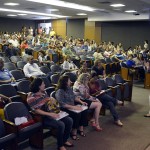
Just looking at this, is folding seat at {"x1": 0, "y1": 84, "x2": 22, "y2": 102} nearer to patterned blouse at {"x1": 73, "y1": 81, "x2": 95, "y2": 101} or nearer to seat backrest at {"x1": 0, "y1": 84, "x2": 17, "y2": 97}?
seat backrest at {"x1": 0, "y1": 84, "x2": 17, "y2": 97}

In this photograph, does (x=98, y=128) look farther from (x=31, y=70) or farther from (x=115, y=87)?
(x=31, y=70)

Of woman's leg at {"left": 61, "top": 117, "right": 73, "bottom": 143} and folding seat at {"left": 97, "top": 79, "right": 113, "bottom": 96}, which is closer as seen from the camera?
woman's leg at {"left": 61, "top": 117, "right": 73, "bottom": 143}

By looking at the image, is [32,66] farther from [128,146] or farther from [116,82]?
[128,146]

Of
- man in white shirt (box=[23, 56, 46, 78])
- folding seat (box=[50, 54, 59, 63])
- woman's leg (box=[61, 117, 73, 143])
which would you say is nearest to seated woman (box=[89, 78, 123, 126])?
woman's leg (box=[61, 117, 73, 143])

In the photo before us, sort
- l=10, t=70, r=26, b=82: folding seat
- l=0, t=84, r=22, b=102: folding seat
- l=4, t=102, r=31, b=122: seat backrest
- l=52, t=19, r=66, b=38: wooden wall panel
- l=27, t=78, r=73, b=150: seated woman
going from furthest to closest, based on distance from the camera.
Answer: l=52, t=19, r=66, b=38: wooden wall panel, l=10, t=70, r=26, b=82: folding seat, l=0, t=84, r=22, b=102: folding seat, l=27, t=78, r=73, b=150: seated woman, l=4, t=102, r=31, b=122: seat backrest

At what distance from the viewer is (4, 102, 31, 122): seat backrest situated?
341 centimetres

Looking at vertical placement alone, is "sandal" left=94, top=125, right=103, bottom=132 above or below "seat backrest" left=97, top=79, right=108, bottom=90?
below

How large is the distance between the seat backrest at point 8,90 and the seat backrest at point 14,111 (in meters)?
0.91

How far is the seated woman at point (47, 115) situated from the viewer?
11.5ft

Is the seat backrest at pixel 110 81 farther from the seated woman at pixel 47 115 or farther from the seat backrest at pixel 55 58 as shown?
the seat backrest at pixel 55 58

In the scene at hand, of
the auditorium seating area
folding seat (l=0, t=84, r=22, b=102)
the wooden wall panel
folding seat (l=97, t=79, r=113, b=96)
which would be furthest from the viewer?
the wooden wall panel

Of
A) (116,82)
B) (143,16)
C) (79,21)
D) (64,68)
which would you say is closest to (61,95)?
(116,82)

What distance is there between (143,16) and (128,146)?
401 inches

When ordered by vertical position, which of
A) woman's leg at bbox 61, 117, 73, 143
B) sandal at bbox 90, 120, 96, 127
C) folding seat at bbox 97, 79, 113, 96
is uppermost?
folding seat at bbox 97, 79, 113, 96
